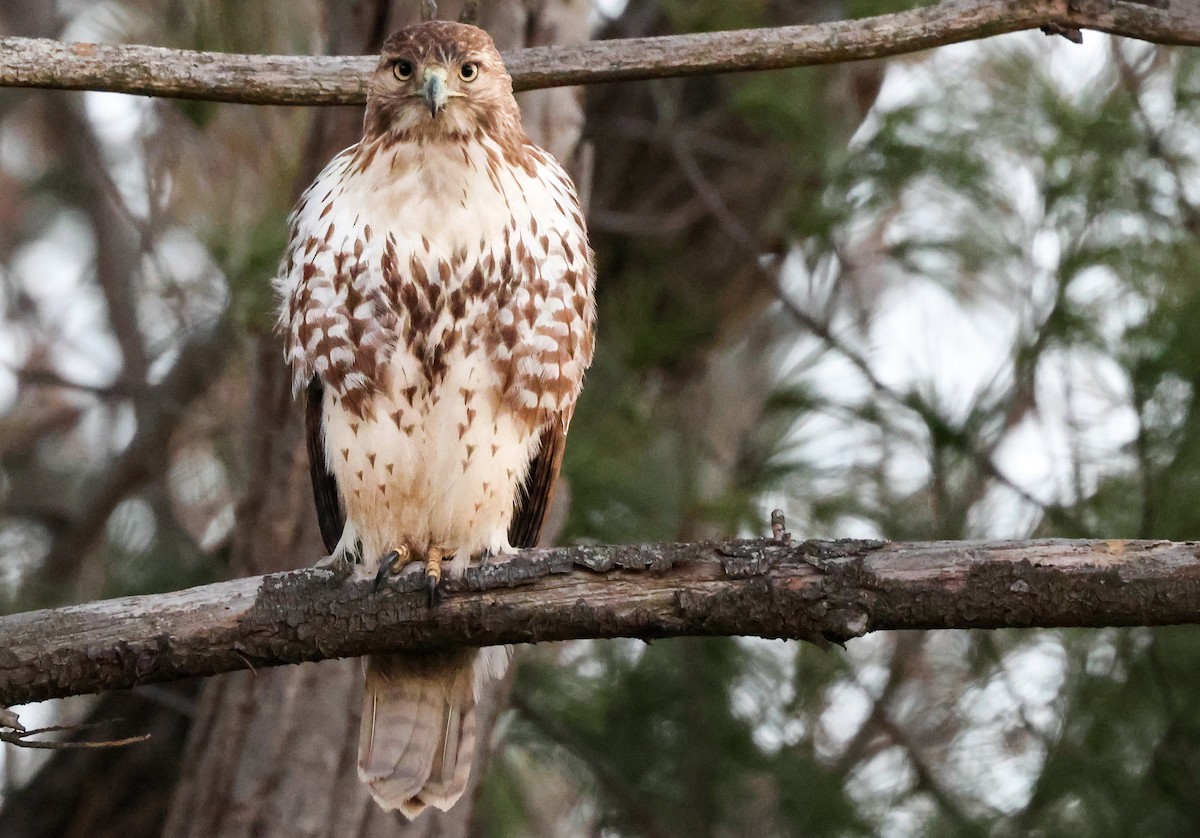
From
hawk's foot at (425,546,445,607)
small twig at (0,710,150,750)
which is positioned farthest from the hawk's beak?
small twig at (0,710,150,750)

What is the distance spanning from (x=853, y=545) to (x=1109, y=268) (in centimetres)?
206

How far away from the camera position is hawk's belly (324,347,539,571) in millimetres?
3494

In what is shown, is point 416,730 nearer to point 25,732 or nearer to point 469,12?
point 25,732

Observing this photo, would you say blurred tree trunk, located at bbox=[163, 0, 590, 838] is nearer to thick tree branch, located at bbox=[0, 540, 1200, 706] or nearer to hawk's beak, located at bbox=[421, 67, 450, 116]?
hawk's beak, located at bbox=[421, 67, 450, 116]

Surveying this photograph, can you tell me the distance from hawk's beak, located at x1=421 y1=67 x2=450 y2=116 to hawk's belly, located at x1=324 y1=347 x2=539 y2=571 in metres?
0.53

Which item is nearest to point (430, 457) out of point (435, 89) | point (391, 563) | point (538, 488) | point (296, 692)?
point (391, 563)

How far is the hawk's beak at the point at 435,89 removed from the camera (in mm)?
3391

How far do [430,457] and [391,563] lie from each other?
0.28 meters

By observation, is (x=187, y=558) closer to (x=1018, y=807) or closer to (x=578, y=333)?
(x=578, y=333)

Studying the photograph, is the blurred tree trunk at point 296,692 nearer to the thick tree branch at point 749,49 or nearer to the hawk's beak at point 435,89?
the hawk's beak at point 435,89

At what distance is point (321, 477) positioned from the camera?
3.85m

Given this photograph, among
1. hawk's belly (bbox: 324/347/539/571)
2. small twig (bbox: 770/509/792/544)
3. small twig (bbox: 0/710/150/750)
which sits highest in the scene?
hawk's belly (bbox: 324/347/539/571)

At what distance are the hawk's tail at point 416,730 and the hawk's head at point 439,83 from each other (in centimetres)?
123

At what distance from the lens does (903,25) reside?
10.6ft
